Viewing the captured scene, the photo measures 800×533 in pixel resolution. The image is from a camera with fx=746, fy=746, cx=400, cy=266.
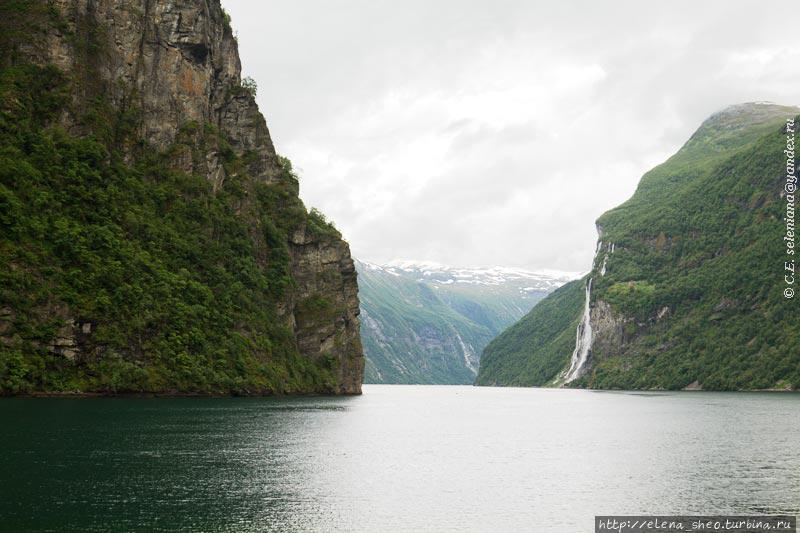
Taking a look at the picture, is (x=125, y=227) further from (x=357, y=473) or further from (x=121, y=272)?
(x=357, y=473)

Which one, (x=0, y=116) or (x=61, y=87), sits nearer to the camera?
(x=0, y=116)

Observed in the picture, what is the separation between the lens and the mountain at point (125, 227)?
130125mm

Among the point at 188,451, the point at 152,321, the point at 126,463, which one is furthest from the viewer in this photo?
the point at 152,321

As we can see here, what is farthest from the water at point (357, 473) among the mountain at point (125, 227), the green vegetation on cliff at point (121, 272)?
the mountain at point (125, 227)

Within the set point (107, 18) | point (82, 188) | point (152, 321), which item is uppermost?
point (107, 18)

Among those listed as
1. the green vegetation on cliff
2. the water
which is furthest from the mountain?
the water

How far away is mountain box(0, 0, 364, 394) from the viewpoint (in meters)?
130

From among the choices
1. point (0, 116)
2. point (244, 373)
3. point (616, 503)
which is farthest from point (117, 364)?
point (616, 503)

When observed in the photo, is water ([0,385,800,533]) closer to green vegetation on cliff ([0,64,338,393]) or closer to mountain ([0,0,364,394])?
Answer: green vegetation on cliff ([0,64,338,393])

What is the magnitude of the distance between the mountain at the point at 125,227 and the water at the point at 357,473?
2952 cm

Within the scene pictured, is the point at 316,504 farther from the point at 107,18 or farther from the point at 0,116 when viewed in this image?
the point at 107,18

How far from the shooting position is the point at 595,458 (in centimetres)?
7175

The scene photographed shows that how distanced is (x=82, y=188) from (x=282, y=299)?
2301 inches

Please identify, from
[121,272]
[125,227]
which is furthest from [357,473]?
[125,227]
